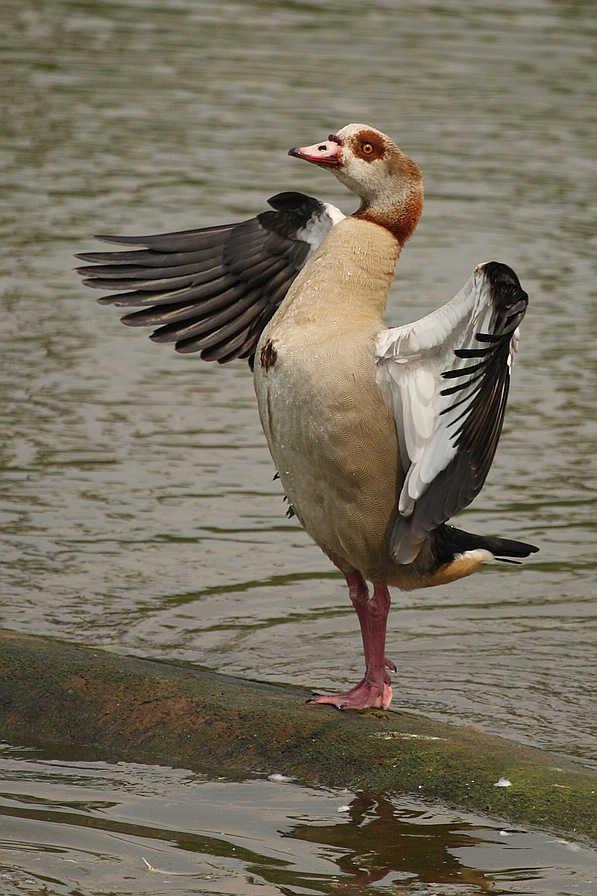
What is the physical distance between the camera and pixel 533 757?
5.57 m

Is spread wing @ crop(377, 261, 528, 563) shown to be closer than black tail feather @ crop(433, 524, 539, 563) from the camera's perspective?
Yes

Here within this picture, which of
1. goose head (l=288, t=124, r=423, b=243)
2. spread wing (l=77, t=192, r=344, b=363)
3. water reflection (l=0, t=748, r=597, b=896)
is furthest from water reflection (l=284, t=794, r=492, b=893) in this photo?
spread wing (l=77, t=192, r=344, b=363)

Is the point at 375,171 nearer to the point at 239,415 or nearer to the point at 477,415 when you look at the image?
the point at 477,415

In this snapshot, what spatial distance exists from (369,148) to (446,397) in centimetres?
108

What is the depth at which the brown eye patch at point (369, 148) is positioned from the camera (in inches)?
236

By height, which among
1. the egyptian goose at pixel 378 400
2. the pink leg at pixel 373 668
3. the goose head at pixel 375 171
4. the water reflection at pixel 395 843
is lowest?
the water reflection at pixel 395 843

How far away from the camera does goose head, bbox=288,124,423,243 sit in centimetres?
601

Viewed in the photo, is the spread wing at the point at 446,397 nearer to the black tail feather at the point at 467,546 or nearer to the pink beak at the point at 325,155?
the black tail feather at the point at 467,546

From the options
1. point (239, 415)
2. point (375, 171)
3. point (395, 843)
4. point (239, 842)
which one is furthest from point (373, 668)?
point (239, 415)

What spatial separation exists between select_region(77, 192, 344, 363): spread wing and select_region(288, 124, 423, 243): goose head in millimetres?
584

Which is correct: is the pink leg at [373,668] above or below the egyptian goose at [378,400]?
below

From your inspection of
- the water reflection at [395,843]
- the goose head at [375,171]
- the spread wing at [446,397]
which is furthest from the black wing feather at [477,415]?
the water reflection at [395,843]

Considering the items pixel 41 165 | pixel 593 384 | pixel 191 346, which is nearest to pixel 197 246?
pixel 191 346

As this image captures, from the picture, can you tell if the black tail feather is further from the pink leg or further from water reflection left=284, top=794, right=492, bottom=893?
water reflection left=284, top=794, right=492, bottom=893
